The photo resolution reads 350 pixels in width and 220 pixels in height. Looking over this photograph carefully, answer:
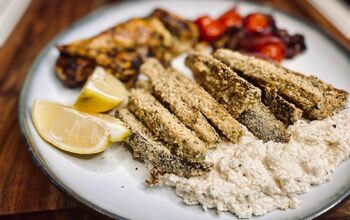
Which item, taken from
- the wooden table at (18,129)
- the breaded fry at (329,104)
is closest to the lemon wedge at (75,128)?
the wooden table at (18,129)

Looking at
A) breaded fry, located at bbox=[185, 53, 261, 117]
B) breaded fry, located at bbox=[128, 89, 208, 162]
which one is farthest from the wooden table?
breaded fry, located at bbox=[185, 53, 261, 117]

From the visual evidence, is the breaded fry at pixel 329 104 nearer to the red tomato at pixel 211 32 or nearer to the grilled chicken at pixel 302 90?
the grilled chicken at pixel 302 90

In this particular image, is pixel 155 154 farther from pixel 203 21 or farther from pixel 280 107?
pixel 203 21

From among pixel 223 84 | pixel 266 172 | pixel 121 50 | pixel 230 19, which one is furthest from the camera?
pixel 230 19

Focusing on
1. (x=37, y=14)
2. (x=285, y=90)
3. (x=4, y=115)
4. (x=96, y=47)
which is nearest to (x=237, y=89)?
(x=285, y=90)

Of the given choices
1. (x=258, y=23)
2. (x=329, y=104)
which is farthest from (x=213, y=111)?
(x=258, y=23)

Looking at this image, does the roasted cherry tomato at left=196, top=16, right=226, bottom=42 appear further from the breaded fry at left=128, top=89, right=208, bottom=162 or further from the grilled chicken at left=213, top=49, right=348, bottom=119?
the breaded fry at left=128, top=89, right=208, bottom=162
